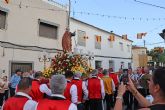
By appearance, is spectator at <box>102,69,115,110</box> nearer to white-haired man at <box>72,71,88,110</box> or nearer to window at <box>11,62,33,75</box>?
white-haired man at <box>72,71,88,110</box>

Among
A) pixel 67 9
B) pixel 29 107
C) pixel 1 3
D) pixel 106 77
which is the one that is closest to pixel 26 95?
pixel 29 107

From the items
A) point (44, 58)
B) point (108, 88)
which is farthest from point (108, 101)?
point (44, 58)

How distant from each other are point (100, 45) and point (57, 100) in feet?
84.6

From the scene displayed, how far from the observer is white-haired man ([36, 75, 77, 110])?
4422 millimetres

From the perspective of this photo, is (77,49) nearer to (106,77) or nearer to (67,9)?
(67,9)

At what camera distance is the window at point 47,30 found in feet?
67.9

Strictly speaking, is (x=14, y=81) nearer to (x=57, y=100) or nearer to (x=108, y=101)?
(x=108, y=101)

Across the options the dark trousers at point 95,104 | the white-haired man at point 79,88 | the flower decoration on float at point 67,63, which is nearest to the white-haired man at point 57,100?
the white-haired man at point 79,88

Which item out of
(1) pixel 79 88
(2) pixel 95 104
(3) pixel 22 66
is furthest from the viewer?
(3) pixel 22 66

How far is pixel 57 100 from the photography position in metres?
4.48

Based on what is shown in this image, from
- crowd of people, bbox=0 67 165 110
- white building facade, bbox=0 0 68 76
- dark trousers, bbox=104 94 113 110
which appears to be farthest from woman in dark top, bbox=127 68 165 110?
white building facade, bbox=0 0 68 76

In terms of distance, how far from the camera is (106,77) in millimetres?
12625

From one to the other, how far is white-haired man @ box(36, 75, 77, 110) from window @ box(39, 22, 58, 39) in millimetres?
16203

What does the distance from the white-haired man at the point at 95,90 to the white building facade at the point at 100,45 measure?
1361cm
